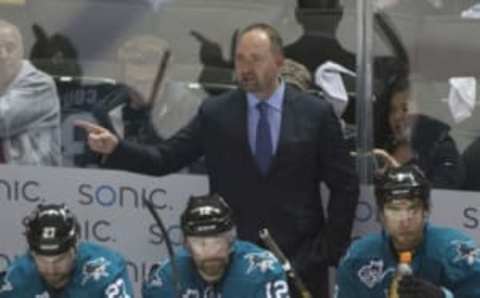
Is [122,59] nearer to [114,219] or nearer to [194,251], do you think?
[114,219]

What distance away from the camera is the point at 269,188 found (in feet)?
24.9

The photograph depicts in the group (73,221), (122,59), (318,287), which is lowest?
(318,287)

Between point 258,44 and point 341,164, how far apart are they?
2.12ft

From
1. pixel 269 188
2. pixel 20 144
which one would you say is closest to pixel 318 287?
pixel 269 188

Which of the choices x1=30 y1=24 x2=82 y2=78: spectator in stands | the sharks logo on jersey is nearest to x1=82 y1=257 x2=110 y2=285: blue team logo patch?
the sharks logo on jersey

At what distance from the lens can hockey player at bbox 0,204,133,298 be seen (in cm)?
664

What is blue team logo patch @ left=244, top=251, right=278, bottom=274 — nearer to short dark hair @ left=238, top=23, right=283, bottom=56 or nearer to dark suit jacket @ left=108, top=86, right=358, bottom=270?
dark suit jacket @ left=108, top=86, right=358, bottom=270

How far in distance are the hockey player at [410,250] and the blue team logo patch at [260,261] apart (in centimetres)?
32

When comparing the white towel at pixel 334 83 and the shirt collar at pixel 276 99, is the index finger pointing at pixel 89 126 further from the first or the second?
the white towel at pixel 334 83

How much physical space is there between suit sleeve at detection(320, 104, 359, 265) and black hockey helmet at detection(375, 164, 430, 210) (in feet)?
2.20

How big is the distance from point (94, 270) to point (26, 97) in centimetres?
180

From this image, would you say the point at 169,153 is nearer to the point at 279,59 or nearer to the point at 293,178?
the point at 293,178

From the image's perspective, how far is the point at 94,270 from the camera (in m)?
6.78

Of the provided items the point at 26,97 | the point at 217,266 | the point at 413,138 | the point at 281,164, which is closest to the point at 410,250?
the point at 217,266
